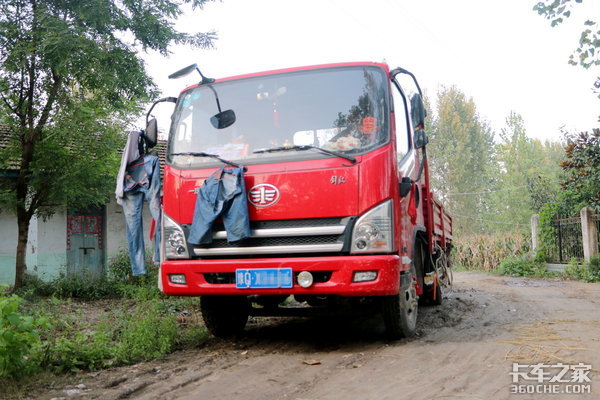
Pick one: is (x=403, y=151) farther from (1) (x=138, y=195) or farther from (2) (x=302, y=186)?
(1) (x=138, y=195)

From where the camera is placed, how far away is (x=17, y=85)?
9555mm

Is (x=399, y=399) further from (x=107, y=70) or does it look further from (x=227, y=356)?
(x=107, y=70)

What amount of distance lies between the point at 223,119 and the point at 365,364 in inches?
104

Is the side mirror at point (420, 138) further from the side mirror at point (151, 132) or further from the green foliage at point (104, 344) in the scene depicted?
the green foliage at point (104, 344)

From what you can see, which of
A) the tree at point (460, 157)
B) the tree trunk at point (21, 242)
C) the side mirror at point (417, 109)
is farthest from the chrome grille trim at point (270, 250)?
the tree at point (460, 157)

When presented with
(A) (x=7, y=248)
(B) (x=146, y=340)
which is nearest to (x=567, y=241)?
(B) (x=146, y=340)

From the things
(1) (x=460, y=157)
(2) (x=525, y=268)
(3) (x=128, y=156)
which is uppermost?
(1) (x=460, y=157)

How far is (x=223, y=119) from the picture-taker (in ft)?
16.9

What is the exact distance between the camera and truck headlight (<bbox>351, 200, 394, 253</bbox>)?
4367mm

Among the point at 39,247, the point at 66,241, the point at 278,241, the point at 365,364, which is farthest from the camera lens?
the point at 66,241

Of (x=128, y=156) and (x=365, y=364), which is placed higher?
(x=128, y=156)

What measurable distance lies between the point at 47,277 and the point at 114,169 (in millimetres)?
3982

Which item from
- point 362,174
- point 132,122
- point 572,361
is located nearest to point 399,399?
point 572,361

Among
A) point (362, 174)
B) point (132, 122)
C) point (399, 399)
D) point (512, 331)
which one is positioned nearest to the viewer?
point (399, 399)
